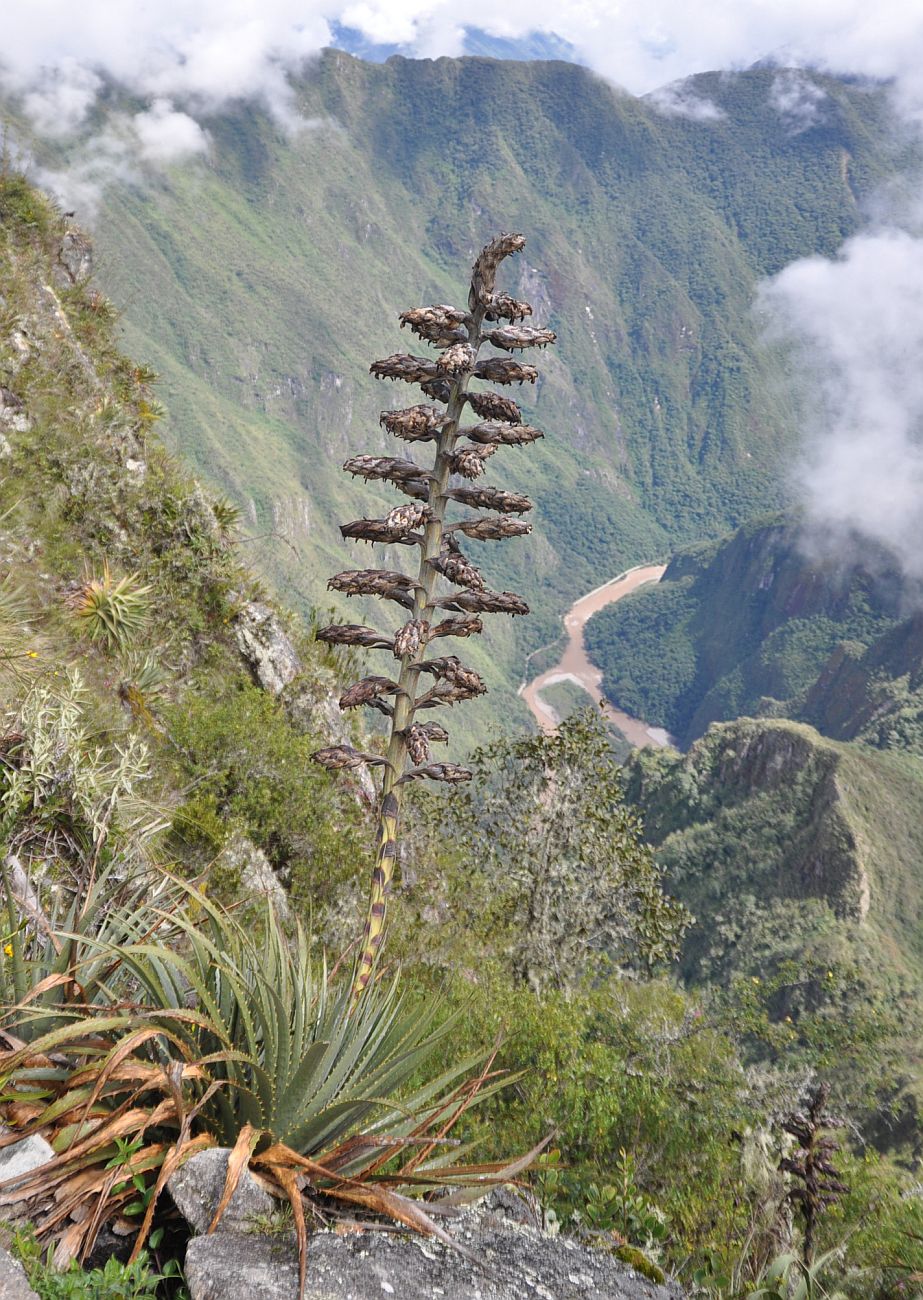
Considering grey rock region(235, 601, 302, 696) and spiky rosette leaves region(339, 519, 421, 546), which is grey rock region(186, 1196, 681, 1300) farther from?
grey rock region(235, 601, 302, 696)

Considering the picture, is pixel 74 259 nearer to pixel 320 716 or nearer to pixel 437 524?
pixel 320 716

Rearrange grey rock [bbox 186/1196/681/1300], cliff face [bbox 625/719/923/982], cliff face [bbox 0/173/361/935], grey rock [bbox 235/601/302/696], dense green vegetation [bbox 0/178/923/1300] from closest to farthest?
grey rock [bbox 186/1196/681/1300] → dense green vegetation [bbox 0/178/923/1300] → cliff face [bbox 0/173/361/935] → grey rock [bbox 235/601/302/696] → cliff face [bbox 625/719/923/982]

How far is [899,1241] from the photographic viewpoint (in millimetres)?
4395

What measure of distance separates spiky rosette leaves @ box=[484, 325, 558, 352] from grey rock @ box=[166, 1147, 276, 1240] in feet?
9.76

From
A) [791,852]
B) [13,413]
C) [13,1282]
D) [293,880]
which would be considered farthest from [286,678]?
[791,852]

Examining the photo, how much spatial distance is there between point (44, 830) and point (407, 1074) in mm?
2876

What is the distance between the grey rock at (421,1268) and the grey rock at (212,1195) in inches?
2.5

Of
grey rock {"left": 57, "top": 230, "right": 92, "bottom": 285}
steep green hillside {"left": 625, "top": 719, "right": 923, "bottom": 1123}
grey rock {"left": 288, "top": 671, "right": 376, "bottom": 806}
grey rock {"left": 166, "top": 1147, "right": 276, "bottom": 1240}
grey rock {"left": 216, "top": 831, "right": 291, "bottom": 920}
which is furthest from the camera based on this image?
steep green hillside {"left": 625, "top": 719, "right": 923, "bottom": 1123}

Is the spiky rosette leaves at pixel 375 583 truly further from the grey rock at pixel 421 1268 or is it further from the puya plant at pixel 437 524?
the grey rock at pixel 421 1268

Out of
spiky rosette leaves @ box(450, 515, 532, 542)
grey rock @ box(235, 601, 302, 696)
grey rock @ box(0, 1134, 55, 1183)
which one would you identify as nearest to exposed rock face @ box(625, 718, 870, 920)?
grey rock @ box(235, 601, 302, 696)

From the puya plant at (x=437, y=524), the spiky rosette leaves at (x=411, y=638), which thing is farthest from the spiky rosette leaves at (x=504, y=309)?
the spiky rosette leaves at (x=411, y=638)

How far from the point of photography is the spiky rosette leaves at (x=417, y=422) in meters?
3.29

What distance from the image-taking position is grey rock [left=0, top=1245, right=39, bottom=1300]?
6.94 feet

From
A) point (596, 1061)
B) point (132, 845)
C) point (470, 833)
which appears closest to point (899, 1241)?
point (596, 1061)
